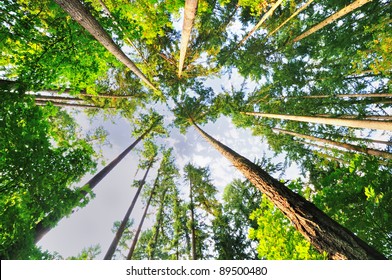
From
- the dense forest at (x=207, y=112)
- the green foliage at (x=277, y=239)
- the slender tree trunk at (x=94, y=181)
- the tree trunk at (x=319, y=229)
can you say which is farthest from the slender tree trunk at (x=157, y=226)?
the tree trunk at (x=319, y=229)

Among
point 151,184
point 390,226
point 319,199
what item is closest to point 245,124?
point 319,199

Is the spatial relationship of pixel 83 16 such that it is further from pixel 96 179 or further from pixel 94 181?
pixel 96 179

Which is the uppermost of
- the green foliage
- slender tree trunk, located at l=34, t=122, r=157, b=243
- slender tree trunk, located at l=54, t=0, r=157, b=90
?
slender tree trunk, located at l=54, t=0, r=157, b=90

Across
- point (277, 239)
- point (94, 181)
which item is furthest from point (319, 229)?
point (94, 181)

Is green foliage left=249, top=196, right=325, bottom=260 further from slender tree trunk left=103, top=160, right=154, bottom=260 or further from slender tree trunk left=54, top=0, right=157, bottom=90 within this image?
slender tree trunk left=103, top=160, right=154, bottom=260

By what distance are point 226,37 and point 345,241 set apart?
38.3 feet

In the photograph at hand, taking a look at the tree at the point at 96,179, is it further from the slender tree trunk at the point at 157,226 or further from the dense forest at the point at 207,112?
the slender tree trunk at the point at 157,226

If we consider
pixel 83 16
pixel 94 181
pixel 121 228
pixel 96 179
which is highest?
pixel 83 16

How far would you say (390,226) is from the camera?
5418 millimetres

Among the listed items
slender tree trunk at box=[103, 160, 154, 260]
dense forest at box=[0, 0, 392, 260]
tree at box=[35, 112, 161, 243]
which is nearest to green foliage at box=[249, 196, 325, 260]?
dense forest at box=[0, 0, 392, 260]

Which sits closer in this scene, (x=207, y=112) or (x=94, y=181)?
(x=94, y=181)

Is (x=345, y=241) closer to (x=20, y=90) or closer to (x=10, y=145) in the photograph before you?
(x=10, y=145)

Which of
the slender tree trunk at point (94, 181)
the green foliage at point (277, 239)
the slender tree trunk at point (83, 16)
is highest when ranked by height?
the slender tree trunk at point (83, 16)

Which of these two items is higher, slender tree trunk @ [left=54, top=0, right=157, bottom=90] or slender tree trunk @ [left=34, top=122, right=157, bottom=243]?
slender tree trunk @ [left=54, top=0, right=157, bottom=90]
